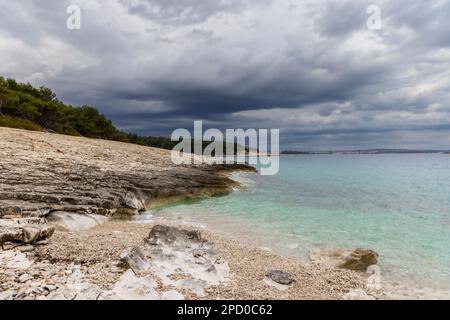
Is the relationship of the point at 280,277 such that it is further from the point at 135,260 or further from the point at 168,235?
the point at 168,235

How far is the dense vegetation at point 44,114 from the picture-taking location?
165 feet

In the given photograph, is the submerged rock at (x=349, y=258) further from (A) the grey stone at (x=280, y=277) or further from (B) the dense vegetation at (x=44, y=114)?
(B) the dense vegetation at (x=44, y=114)

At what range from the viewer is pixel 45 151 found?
24859 mm

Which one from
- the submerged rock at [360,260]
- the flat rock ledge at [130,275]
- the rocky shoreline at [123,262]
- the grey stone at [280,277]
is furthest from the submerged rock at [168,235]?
the submerged rock at [360,260]

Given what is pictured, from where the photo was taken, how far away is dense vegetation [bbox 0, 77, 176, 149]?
165 feet

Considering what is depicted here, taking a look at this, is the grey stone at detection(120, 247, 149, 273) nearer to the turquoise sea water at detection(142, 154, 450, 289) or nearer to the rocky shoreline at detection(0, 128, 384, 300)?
the rocky shoreline at detection(0, 128, 384, 300)

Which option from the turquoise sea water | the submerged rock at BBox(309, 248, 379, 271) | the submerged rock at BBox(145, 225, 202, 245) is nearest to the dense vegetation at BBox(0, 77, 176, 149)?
the turquoise sea water

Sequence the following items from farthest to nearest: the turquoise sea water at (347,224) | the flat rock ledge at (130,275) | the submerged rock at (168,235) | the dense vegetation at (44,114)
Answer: the dense vegetation at (44,114) < the turquoise sea water at (347,224) < the submerged rock at (168,235) < the flat rock ledge at (130,275)

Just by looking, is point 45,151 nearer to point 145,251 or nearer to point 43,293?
point 145,251

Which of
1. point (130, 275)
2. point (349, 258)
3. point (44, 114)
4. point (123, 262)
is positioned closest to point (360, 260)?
point (349, 258)

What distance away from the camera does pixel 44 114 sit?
59375 mm

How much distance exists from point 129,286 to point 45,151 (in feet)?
73.9

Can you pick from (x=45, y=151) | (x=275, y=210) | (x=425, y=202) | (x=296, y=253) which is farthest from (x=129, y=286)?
(x=425, y=202)

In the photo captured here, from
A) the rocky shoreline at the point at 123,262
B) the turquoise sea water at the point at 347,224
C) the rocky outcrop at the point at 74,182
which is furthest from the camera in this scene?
the rocky outcrop at the point at 74,182
